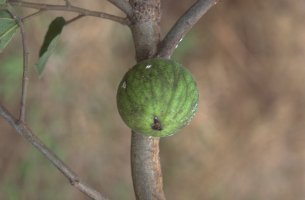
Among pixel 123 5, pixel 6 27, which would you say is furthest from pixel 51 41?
pixel 123 5

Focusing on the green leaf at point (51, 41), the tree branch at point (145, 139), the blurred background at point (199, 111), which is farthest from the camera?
the blurred background at point (199, 111)

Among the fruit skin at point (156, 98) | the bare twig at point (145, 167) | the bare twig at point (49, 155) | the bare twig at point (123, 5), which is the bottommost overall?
the bare twig at point (49, 155)

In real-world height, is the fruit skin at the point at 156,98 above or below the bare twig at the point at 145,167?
above

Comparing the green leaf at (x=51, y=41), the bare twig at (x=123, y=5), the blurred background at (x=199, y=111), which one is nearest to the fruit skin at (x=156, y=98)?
the bare twig at (x=123, y=5)

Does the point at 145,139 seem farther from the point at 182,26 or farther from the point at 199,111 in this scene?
the point at 199,111

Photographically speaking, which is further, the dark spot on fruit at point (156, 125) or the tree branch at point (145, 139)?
the tree branch at point (145, 139)

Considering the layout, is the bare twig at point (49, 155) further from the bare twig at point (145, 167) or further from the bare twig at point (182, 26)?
the bare twig at point (182, 26)

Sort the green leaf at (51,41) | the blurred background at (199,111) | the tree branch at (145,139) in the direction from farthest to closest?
the blurred background at (199,111), the green leaf at (51,41), the tree branch at (145,139)
